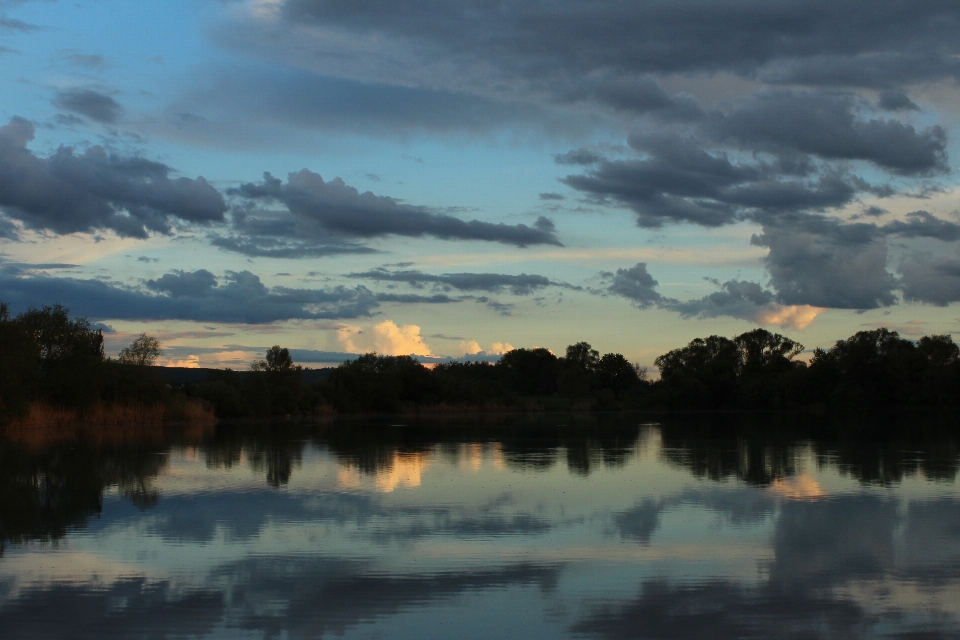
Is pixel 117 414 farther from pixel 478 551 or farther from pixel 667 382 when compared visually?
pixel 667 382

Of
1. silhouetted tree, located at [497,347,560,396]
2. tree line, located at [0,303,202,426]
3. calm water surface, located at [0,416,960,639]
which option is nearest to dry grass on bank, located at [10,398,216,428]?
tree line, located at [0,303,202,426]

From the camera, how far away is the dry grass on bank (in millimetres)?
43406

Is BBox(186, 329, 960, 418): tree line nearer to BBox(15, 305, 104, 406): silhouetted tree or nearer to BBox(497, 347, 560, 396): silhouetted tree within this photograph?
BBox(497, 347, 560, 396): silhouetted tree

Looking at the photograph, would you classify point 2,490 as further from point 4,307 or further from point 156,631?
point 4,307

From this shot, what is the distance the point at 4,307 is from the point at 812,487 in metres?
38.2

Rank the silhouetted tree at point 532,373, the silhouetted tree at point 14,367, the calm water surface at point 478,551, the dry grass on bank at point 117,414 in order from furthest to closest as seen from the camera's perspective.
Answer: the silhouetted tree at point 532,373
the dry grass on bank at point 117,414
the silhouetted tree at point 14,367
the calm water surface at point 478,551

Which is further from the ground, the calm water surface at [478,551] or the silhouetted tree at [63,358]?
the silhouetted tree at [63,358]

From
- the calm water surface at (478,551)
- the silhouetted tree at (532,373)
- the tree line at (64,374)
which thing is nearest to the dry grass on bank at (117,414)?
the tree line at (64,374)

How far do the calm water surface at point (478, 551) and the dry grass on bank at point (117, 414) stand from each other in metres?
21.3

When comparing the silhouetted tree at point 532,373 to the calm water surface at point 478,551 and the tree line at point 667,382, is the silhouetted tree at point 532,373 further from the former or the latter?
the calm water surface at point 478,551

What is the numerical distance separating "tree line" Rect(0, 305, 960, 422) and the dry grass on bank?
0.63m

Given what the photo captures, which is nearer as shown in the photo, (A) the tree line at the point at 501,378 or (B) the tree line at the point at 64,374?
(B) the tree line at the point at 64,374

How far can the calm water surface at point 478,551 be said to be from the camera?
8258 millimetres

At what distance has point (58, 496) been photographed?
1719 cm
